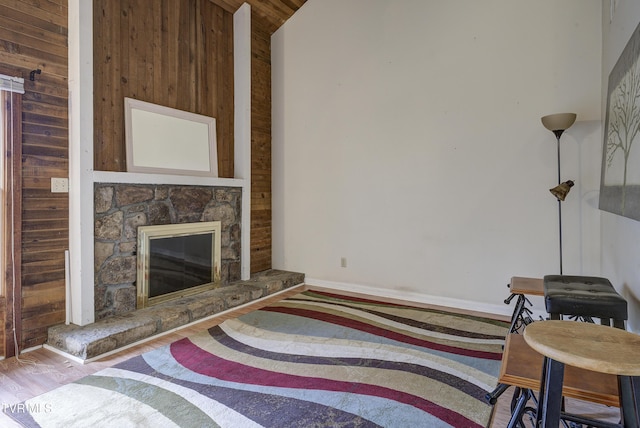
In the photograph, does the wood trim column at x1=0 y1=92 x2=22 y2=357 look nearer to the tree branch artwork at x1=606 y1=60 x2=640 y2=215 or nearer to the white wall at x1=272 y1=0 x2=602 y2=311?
the white wall at x1=272 y1=0 x2=602 y2=311

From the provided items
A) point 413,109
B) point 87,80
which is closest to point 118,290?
point 87,80

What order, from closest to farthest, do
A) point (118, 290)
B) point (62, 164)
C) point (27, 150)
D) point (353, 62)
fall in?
1. point (27, 150)
2. point (62, 164)
3. point (118, 290)
4. point (353, 62)

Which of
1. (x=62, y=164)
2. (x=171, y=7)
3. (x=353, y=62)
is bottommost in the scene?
(x=62, y=164)

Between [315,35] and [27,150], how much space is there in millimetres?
3402

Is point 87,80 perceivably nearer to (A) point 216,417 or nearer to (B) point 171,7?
(B) point 171,7

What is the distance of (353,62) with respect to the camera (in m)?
4.48

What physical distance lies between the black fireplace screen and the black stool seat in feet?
10.5

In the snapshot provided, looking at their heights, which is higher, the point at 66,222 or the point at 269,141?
the point at 269,141

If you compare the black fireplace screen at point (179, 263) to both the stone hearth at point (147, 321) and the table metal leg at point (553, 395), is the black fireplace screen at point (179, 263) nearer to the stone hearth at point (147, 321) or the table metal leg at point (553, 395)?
the stone hearth at point (147, 321)

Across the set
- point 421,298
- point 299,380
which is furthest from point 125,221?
point 421,298

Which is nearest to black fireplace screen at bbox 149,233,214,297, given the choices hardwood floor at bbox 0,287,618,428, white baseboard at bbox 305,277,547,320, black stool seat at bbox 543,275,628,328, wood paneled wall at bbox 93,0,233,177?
hardwood floor at bbox 0,287,618,428

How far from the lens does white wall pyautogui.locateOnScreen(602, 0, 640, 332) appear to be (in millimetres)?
2006

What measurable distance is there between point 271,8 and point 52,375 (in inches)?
173

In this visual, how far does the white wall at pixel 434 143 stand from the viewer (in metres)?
3.42
